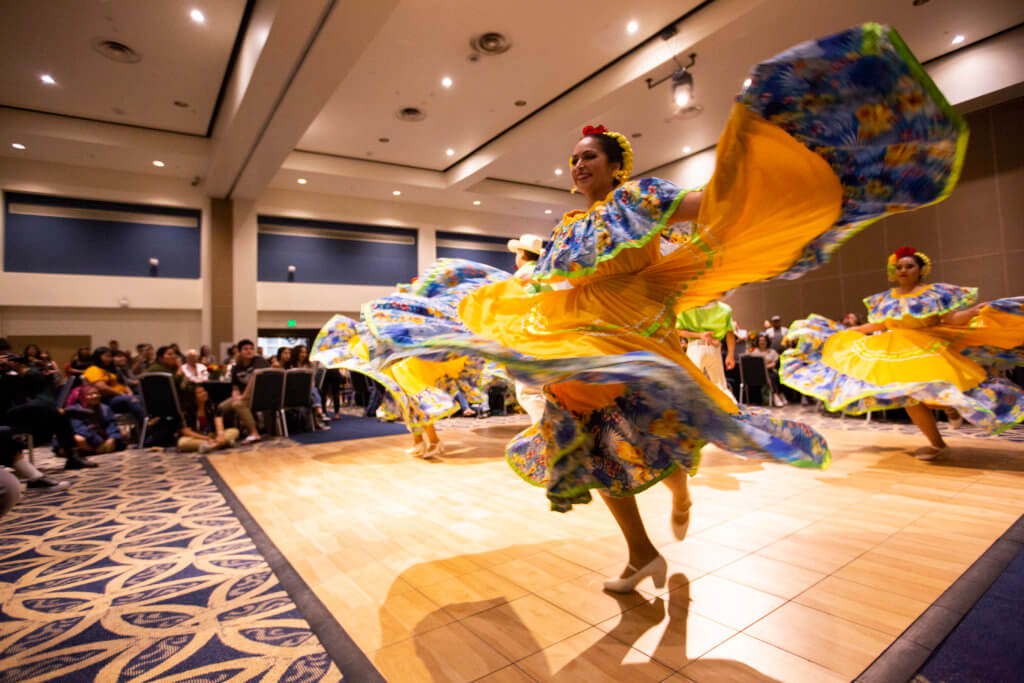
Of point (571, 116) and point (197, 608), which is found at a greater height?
point (571, 116)

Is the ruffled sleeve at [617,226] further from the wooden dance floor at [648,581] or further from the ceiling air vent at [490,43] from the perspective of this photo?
the ceiling air vent at [490,43]

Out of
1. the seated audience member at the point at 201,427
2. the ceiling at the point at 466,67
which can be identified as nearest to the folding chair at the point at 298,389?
the seated audience member at the point at 201,427

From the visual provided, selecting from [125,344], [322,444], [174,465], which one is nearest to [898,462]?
[322,444]

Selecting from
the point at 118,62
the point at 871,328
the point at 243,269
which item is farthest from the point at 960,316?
the point at 243,269

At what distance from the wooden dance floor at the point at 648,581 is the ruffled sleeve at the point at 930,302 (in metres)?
1.02

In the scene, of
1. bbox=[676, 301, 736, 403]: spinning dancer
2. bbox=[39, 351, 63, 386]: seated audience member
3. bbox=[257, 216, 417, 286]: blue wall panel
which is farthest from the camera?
bbox=[257, 216, 417, 286]: blue wall panel

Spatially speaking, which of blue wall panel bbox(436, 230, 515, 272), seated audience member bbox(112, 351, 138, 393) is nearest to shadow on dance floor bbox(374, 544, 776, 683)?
seated audience member bbox(112, 351, 138, 393)

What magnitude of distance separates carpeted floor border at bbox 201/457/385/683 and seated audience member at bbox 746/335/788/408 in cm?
755

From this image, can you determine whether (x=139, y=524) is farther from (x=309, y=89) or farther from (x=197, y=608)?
(x=309, y=89)

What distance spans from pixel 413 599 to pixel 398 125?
8.91m

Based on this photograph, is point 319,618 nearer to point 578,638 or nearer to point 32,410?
point 578,638

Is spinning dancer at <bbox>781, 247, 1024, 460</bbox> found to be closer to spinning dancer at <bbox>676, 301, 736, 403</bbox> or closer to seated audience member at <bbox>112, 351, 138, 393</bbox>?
spinning dancer at <bbox>676, 301, 736, 403</bbox>

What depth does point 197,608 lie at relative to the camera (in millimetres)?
1731

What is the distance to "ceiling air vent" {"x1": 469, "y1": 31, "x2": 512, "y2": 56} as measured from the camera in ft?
21.8
